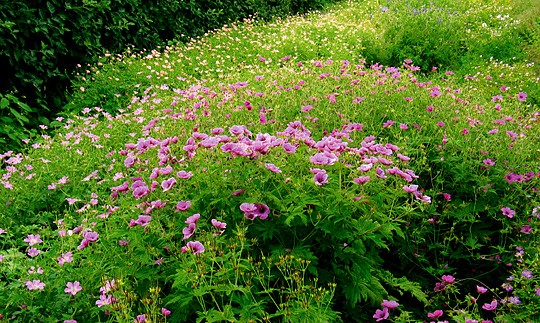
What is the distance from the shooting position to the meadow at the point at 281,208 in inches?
73.7

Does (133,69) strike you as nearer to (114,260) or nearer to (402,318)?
(114,260)

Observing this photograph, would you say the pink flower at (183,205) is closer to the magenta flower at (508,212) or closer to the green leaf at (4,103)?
the magenta flower at (508,212)

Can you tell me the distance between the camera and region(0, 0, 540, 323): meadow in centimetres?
187

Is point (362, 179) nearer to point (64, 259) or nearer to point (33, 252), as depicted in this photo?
point (64, 259)

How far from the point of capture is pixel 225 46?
23.9 ft

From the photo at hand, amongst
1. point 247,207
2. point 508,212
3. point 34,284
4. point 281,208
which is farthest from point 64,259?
point 508,212

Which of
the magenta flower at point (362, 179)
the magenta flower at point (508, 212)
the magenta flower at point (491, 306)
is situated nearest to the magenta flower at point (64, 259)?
the magenta flower at point (362, 179)

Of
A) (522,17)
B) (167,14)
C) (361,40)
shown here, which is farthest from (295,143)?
(522,17)

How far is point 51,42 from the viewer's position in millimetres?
5254

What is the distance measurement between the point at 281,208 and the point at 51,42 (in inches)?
190

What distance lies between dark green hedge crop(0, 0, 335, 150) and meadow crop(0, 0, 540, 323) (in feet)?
1.37

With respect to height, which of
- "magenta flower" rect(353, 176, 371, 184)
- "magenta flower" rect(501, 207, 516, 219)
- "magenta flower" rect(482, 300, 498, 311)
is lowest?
"magenta flower" rect(482, 300, 498, 311)

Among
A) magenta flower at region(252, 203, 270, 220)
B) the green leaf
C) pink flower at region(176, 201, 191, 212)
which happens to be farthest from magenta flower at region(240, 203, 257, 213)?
the green leaf

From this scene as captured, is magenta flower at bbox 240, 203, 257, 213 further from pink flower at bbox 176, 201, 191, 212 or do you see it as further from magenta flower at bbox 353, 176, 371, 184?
magenta flower at bbox 353, 176, 371, 184
